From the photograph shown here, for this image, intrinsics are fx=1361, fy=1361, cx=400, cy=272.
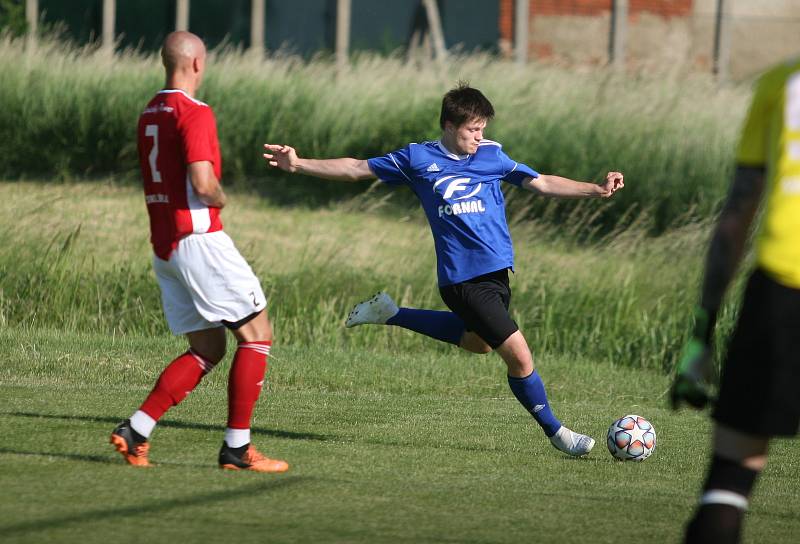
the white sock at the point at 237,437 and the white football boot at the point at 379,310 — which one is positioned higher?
the white football boot at the point at 379,310

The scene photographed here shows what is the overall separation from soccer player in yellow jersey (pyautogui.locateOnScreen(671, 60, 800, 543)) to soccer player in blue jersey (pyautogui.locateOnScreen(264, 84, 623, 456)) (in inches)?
124

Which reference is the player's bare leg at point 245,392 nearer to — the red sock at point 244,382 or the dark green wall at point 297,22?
the red sock at point 244,382

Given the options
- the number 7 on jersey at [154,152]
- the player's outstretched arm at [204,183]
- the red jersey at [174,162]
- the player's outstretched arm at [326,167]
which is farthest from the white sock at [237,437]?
the player's outstretched arm at [326,167]

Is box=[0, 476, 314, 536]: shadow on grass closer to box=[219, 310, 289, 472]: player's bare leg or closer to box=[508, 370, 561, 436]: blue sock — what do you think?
box=[219, 310, 289, 472]: player's bare leg

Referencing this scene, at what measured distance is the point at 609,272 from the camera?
13664 mm

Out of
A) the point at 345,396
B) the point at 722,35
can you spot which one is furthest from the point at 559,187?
the point at 722,35

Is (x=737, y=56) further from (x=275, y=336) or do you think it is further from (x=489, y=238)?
(x=489, y=238)

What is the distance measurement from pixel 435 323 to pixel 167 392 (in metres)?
2.23

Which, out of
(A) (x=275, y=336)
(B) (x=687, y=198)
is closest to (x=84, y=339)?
(A) (x=275, y=336)

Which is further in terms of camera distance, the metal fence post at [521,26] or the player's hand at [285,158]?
the metal fence post at [521,26]

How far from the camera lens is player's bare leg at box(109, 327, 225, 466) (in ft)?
19.8

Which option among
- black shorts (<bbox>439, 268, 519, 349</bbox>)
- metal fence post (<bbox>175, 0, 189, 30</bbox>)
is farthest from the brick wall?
black shorts (<bbox>439, 268, 519, 349</bbox>)

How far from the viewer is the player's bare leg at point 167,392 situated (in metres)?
6.04

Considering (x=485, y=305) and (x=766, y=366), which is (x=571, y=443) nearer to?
(x=485, y=305)
